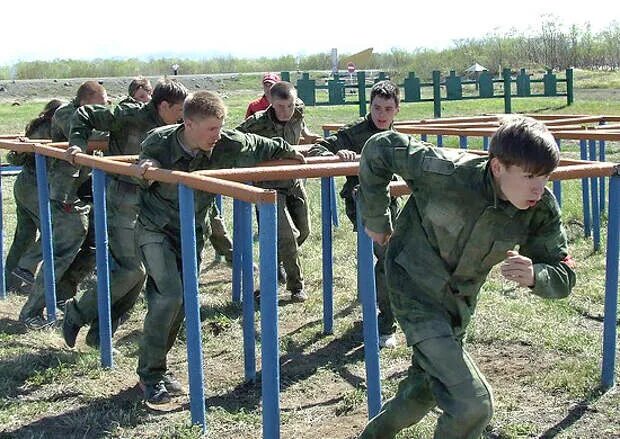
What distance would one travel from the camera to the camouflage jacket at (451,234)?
3.21 meters

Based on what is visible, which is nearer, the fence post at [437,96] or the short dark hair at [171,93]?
the short dark hair at [171,93]

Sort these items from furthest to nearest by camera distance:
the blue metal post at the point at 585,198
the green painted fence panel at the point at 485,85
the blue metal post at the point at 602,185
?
the green painted fence panel at the point at 485,85 < the blue metal post at the point at 602,185 < the blue metal post at the point at 585,198

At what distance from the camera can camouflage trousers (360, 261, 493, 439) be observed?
3172 millimetres

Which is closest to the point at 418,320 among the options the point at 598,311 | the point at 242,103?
the point at 598,311

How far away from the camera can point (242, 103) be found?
95.1 ft

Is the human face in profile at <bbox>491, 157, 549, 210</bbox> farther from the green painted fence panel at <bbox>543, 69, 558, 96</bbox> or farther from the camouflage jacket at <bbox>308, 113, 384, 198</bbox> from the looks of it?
the green painted fence panel at <bbox>543, 69, 558, 96</bbox>

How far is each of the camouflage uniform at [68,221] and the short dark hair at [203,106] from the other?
245cm

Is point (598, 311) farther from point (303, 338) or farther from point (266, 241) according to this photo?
point (266, 241)

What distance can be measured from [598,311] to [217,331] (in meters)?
2.50

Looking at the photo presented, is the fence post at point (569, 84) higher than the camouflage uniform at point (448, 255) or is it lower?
higher

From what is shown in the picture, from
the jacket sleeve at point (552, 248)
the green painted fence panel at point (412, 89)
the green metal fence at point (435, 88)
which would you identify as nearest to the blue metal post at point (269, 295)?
the jacket sleeve at point (552, 248)

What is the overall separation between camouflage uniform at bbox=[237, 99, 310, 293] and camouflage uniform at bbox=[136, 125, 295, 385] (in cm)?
214

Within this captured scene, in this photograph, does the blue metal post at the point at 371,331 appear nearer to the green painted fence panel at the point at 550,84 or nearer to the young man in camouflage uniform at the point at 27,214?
the young man in camouflage uniform at the point at 27,214

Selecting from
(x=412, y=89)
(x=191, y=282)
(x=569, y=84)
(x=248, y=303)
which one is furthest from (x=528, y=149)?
(x=569, y=84)
